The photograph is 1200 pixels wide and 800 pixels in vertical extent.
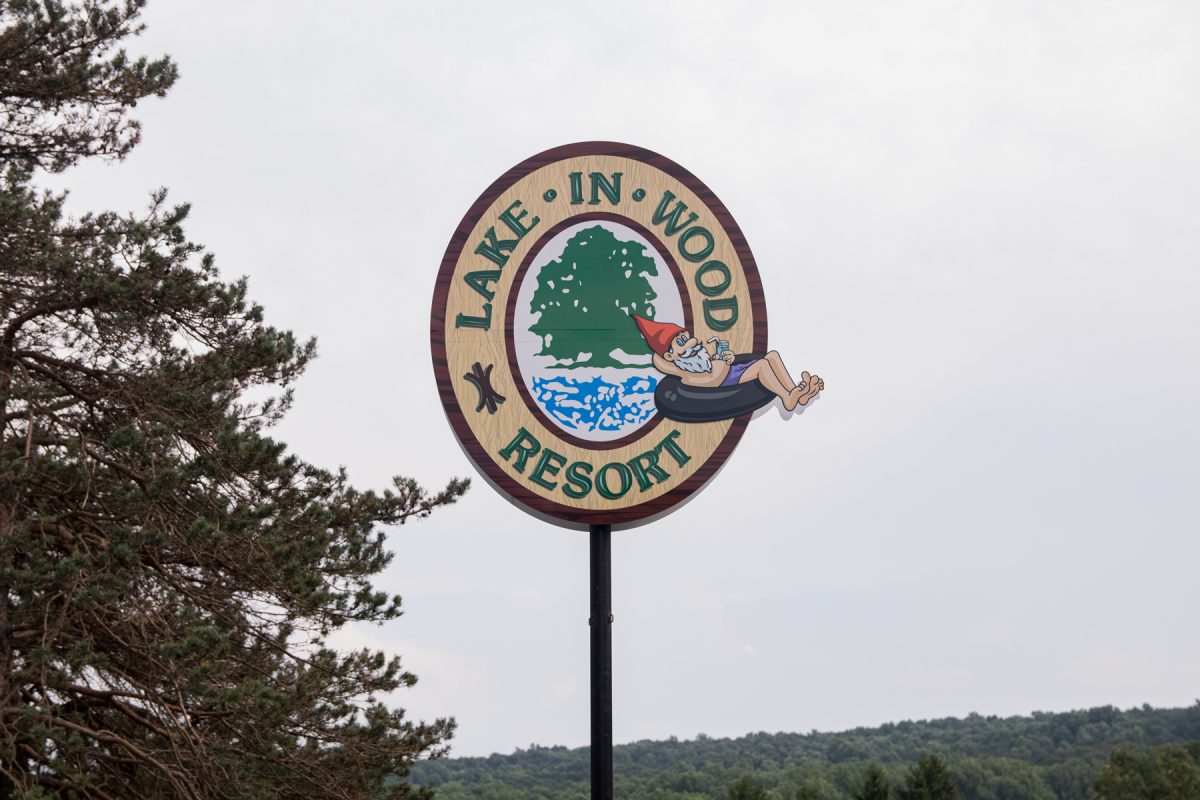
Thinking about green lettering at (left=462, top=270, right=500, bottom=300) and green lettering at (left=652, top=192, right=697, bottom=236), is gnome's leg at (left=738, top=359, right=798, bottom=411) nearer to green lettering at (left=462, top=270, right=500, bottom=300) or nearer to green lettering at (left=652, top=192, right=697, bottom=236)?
green lettering at (left=652, top=192, right=697, bottom=236)

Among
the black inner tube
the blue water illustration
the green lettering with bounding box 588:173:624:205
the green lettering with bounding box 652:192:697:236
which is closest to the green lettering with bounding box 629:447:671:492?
the blue water illustration

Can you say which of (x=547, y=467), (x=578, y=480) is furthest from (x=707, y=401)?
(x=547, y=467)

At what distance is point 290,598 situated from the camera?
9.52 meters

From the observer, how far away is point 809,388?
394 inches

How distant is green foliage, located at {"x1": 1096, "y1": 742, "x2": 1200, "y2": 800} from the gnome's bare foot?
32.1 m

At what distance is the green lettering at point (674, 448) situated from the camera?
9.96m

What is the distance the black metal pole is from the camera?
9.68 m

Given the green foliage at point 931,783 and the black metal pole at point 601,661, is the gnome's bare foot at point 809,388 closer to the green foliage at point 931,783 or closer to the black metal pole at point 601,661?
the black metal pole at point 601,661

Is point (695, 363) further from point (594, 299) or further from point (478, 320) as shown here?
point (478, 320)

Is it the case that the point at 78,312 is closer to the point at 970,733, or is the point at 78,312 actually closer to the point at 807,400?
the point at 807,400

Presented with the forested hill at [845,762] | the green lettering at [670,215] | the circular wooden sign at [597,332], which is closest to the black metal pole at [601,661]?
the circular wooden sign at [597,332]

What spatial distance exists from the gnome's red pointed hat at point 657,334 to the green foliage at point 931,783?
29012mm

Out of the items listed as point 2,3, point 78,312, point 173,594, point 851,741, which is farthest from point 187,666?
point 851,741

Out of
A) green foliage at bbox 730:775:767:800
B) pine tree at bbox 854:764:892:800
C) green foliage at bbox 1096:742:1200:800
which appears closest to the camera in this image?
green foliage at bbox 730:775:767:800
